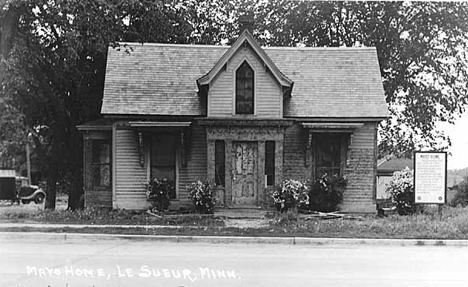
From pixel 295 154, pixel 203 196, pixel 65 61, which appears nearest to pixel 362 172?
pixel 295 154

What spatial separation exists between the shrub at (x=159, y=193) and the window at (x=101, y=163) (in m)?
2.07

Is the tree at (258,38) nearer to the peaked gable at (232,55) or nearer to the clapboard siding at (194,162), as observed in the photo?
the peaked gable at (232,55)

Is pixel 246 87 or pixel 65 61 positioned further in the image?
pixel 65 61

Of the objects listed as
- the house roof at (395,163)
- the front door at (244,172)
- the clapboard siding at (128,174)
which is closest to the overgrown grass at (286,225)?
the clapboard siding at (128,174)

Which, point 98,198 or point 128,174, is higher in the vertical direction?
point 128,174

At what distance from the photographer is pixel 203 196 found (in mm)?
16734

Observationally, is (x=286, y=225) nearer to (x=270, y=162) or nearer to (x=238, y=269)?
(x=270, y=162)

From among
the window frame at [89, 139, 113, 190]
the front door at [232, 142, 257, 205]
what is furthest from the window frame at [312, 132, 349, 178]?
the window frame at [89, 139, 113, 190]

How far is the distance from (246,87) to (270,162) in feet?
7.48

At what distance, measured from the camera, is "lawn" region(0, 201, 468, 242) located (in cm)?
1188

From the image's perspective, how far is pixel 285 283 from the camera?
5.70m

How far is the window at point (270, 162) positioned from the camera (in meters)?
17.5

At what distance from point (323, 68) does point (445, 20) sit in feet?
13.1

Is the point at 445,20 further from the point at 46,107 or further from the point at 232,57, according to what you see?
the point at 46,107
